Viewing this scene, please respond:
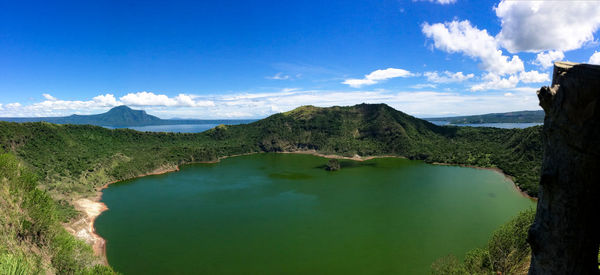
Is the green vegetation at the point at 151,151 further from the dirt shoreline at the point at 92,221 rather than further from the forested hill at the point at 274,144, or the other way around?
the dirt shoreline at the point at 92,221

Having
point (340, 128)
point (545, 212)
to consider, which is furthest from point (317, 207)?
point (340, 128)

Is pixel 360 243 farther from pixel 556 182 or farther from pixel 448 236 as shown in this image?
pixel 556 182

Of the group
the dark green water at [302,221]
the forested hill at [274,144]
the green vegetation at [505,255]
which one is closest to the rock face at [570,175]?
the green vegetation at [505,255]

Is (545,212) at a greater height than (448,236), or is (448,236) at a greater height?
(545,212)

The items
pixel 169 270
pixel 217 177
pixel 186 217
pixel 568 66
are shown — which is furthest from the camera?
pixel 217 177

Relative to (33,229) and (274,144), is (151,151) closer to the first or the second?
(274,144)

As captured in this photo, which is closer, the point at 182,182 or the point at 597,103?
the point at 597,103
